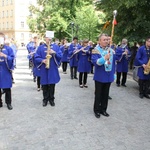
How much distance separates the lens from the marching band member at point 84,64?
35.9 feet

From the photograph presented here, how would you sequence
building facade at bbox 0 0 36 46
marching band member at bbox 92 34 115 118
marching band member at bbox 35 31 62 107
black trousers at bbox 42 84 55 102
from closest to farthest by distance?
marching band member at bbox 92 34 115 118 → marching band member at bbox 35 31 62 107 → black trousers at bbox 42 84 55 102 → building facade at bbox 0 0 36 46

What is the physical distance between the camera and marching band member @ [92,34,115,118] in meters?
6.57

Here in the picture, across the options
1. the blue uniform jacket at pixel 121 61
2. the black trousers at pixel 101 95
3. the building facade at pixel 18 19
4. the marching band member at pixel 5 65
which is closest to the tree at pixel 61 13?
the blue uniform jacket at pixel 121 61

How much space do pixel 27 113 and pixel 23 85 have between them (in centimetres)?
425

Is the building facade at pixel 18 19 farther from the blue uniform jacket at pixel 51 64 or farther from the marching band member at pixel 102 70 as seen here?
the marching band member at pixel 102 70

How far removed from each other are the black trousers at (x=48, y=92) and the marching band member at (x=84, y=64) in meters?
3.00

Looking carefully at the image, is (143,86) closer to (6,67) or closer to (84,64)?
(84,64)

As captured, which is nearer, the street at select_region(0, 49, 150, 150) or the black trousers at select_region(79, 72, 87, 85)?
the street at select_region(0, 49, 150, 150)

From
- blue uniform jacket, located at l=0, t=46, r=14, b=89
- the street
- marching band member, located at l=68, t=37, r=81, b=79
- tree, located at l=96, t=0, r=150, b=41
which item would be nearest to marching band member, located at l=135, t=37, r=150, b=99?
the street

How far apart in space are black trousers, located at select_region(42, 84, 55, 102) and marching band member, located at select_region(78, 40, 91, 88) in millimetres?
3000

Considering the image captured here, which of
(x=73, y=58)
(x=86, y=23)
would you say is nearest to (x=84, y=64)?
(x=73, y=58)

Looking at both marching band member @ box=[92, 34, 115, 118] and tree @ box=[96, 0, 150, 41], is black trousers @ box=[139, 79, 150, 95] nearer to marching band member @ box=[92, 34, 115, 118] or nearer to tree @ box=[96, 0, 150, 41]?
marching band member @ box=[92, 34, 115, 118]

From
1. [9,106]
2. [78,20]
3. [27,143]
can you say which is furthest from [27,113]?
[78,20]

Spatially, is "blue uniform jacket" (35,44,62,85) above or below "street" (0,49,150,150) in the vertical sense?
above
